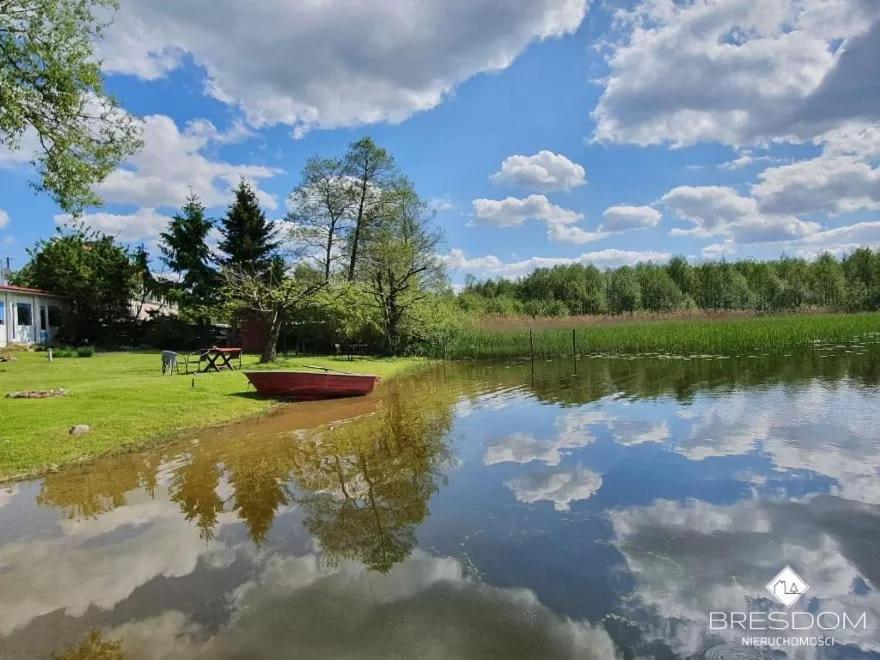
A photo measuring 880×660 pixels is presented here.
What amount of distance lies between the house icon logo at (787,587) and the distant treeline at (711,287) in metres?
40.9

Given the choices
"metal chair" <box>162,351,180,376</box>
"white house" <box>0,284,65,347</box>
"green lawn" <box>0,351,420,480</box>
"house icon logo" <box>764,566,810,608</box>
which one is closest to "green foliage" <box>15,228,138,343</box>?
"white house" <box>0,284,65,347</box>

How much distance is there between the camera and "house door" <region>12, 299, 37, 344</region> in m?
26.3

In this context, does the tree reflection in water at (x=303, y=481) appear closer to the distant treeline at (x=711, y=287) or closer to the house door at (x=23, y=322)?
the house door at (x=23, y=322)

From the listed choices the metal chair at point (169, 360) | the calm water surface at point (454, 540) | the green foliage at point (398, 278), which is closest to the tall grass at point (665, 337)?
the green foliage at point (398, 278)

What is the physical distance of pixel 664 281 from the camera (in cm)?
6144

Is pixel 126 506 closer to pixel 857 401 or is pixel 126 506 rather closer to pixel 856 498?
pixel 856 498

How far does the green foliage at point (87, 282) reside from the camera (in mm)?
29172

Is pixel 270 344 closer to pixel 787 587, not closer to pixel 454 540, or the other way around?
pixel 454 540

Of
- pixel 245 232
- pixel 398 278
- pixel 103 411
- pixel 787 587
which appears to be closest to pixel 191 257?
pixel 245 232

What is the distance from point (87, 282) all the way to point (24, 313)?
10.4 feet

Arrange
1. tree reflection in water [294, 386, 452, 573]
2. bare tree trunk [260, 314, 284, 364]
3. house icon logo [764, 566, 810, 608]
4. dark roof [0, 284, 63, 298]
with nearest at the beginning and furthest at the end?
house icon logo [764, 566, 810, 608], tree reflection in water [294, 386, 452, 573], bare tree trunk [260, 314, 284, 364], dark roof [0, 284, 63, 298]

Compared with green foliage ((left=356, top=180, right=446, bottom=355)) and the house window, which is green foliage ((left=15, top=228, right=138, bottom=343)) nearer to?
the house window

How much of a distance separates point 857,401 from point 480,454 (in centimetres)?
798

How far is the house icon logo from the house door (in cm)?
3167
